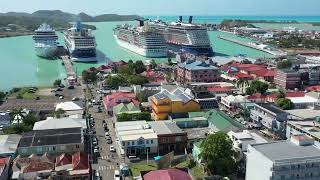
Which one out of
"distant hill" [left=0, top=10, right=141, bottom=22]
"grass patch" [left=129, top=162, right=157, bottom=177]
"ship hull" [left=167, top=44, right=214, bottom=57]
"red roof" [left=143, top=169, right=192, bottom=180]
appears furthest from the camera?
"distant hill" [left=0, top=10, right=141, bottom=22]

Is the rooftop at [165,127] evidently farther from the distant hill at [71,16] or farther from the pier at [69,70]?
the distant hill at [71,16]

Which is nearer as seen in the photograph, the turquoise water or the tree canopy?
the tree canopy

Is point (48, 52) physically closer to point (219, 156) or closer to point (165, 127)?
point (165, 127)

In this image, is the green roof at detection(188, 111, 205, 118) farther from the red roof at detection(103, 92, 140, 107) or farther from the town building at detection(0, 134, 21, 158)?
the town building at detection(0, 134, 21, 158)

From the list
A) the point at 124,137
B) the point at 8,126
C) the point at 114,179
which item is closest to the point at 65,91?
the point at 8,126

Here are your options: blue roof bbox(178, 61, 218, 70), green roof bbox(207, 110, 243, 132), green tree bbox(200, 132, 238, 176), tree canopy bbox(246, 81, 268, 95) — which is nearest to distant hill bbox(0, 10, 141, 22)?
blue roof bbox(178, 61, 218, 70)
